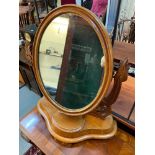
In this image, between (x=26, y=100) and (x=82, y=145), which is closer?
(x=82, y=145)

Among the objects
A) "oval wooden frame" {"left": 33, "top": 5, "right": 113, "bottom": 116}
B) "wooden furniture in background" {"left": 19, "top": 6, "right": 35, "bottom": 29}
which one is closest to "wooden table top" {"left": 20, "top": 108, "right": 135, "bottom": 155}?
"oval wooden frame" {"left": 33, "top": 5, "right": 113, "bottom": 116}

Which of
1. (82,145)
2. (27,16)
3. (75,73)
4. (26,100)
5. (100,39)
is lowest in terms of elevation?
(26,100)

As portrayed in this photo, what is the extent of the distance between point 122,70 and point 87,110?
0.17m

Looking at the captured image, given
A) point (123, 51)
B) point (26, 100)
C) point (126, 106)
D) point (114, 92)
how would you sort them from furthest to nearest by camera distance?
point (26, 100) < point (123, 51) < point (126, 106) < point (114, 92)

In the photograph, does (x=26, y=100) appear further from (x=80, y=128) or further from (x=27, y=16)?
(x=80, y=128)

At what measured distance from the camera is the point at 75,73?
56cm

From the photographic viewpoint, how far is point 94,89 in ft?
1.69

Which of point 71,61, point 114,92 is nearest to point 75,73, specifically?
point 71,61

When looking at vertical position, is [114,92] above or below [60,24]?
below

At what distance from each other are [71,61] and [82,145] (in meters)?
0.30

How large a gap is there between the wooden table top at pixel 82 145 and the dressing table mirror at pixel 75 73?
1.1 inches

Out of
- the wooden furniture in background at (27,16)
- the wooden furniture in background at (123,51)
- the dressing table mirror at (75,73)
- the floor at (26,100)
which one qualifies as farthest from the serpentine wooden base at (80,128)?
the wooden furniture in background at (27,16)
